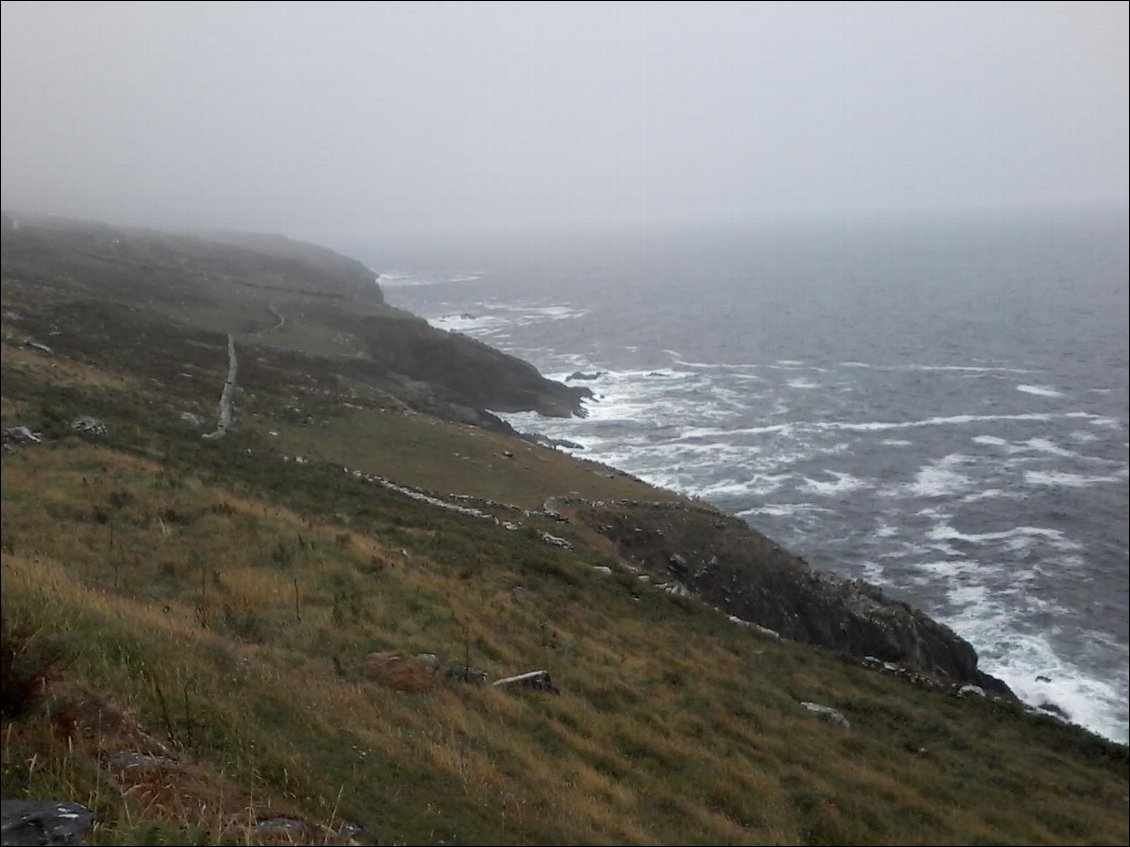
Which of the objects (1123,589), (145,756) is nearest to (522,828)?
(145,756)

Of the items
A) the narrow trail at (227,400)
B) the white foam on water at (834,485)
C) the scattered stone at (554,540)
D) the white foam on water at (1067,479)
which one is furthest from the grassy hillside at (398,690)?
the white foam on water at (1067,479)

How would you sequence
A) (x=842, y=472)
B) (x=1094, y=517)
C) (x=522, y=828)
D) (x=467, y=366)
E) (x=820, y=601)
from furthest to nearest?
(x=467, y=366)
(x=842, y=472)
(x=1094, y=517)
(x=820, y=601)
(x=522, y=828)

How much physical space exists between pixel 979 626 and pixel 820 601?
1221 centimetres

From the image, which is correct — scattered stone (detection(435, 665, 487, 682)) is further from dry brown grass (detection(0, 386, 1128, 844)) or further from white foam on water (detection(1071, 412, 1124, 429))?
white foam on water (detection(1071, 412, 1124, 429))

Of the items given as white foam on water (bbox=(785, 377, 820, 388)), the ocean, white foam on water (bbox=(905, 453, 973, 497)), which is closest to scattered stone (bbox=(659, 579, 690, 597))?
the ocean

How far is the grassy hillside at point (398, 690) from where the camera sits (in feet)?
21.1

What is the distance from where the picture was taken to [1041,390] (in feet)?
254

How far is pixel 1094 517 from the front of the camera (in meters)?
48.0

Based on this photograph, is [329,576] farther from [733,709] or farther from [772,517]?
[772,517]

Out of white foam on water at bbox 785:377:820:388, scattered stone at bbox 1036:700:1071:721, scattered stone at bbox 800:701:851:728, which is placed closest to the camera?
scattered stone at bbox 800:701:851:728

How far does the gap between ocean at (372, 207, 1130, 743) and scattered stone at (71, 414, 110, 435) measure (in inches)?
1371

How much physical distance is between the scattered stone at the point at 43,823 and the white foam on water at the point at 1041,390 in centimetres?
8672

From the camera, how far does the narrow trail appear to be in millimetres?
30291

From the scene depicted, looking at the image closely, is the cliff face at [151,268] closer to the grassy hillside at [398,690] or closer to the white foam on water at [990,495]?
the grassy hillside at [398,690]
